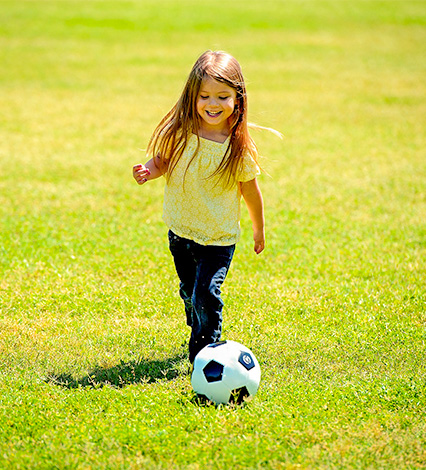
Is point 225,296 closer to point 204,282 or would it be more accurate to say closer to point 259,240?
point 259,240

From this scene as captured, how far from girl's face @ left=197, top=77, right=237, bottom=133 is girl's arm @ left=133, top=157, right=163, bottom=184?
43 centimetres

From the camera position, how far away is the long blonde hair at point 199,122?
13.4 feet

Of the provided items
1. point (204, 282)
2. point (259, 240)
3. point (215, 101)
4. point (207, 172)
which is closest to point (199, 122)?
point (215, 101)

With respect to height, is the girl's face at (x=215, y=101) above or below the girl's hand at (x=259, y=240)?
above

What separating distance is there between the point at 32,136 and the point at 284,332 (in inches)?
297

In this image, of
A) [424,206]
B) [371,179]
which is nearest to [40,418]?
[424,206]

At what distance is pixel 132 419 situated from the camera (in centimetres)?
363

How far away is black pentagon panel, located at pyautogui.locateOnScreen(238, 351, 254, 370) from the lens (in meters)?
3.87

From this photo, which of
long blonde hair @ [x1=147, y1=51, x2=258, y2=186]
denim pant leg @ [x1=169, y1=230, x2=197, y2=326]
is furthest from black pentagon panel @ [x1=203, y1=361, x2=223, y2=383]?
long blonde hair @ [x1=147, y1=51, x2=258, y2=186]

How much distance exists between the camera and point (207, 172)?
164 inches

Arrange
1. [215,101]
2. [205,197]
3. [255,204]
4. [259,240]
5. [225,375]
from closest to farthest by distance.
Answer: [225,375]
[215,101]
[205,197]
[255,204]
[259,240]

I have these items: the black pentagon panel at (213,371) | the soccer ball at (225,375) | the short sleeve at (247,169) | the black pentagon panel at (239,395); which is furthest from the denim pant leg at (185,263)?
the black pentagon panel at (239,395)

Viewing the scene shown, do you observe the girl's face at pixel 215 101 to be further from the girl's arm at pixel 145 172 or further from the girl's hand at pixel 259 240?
the girl's hand at pixel 259 240

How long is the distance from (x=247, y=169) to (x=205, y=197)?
1.00ft
